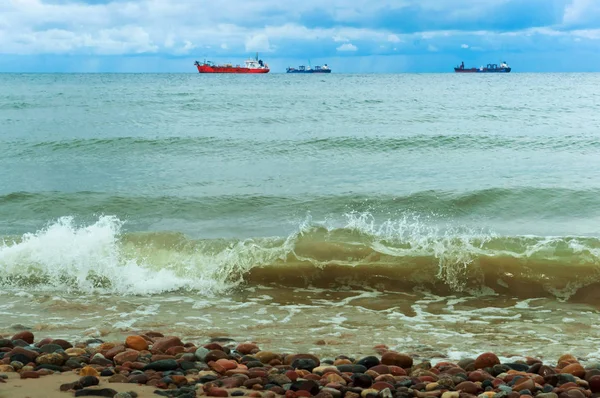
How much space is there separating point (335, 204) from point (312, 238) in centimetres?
317

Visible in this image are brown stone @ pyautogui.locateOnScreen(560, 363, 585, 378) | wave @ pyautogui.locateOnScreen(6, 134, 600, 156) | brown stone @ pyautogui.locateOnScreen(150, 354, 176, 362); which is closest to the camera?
brown stone @ pyautogui.locateOnScreen(560, 363, 585, 378)

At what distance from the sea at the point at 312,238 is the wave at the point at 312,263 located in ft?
0.11

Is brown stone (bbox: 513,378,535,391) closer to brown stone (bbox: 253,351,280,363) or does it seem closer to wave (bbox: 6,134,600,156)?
brown stone (bbox: 253,351,280,363)

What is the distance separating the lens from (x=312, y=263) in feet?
33.3

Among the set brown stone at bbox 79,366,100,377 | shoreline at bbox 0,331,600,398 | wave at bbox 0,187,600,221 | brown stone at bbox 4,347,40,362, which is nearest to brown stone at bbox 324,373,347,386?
shoreline at bbox 0,331,600,398

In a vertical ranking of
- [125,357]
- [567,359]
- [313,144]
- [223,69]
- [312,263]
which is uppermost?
[223,69]

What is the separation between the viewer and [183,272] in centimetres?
997

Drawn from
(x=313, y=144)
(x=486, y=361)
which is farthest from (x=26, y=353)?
(x=313, y=144)

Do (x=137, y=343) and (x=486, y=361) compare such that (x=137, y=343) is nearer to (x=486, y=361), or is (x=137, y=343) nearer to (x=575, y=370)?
(x=486, y=361)

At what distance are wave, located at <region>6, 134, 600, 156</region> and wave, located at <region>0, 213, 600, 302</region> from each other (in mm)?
9971

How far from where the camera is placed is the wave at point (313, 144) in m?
21.2

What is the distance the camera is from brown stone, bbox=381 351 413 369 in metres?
5.81

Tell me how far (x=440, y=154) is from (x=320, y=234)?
9933 mm

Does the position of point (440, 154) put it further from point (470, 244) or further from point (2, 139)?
point (2, 139)
